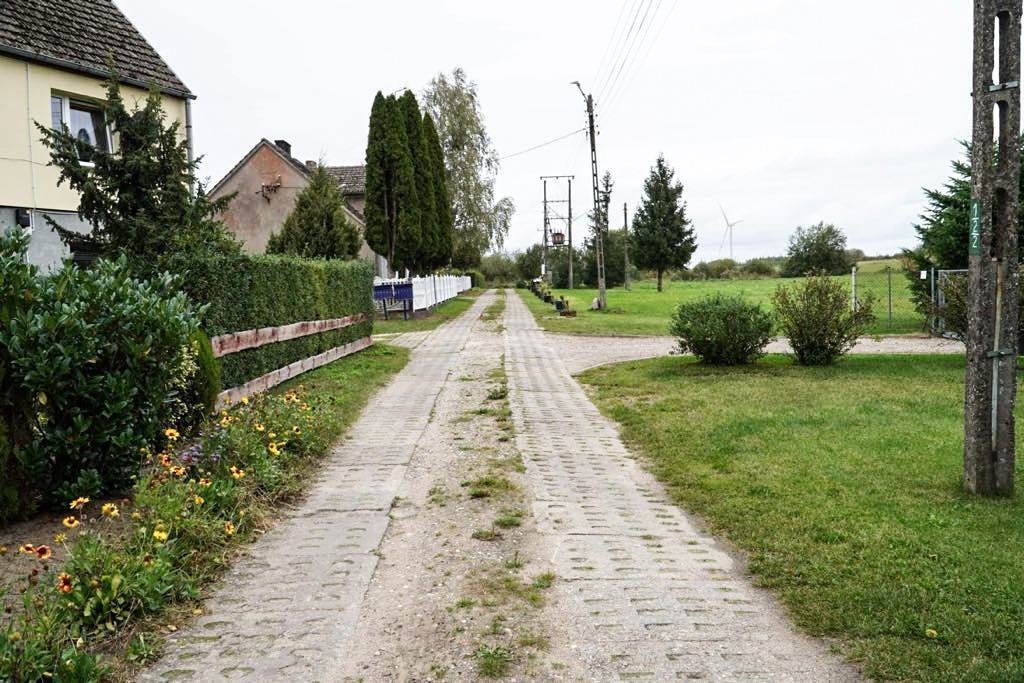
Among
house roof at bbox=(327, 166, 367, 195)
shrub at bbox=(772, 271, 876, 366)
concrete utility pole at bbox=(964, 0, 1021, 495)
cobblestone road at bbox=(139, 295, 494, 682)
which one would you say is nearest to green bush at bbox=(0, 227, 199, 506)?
cobblestone road at bbox=(139, 295, 494, 682)

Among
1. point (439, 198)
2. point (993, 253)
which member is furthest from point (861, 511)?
point (439, 198)

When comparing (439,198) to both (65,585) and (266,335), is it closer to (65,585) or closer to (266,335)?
(266,335)

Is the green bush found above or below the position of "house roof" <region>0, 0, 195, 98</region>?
below

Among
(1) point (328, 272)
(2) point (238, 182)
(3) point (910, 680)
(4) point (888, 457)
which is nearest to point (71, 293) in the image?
(3) point (910, 680)

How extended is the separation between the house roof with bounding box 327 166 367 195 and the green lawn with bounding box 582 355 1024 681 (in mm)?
39314

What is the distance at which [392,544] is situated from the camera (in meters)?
5.34

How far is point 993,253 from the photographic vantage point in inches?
235

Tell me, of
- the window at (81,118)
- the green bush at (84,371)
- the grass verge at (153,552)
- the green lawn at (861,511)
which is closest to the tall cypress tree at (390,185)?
the window at (81,118)

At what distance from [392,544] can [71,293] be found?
2812 mm

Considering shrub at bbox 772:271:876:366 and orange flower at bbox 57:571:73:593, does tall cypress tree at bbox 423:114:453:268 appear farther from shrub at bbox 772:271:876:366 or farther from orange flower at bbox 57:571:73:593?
orange flower at bbox 57:571:73:593

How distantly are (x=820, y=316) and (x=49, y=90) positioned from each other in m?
15.2

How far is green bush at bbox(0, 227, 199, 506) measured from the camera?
16.9ft

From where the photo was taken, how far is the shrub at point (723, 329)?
48.2ft

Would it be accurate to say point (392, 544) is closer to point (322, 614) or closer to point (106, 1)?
point (322, 614)
